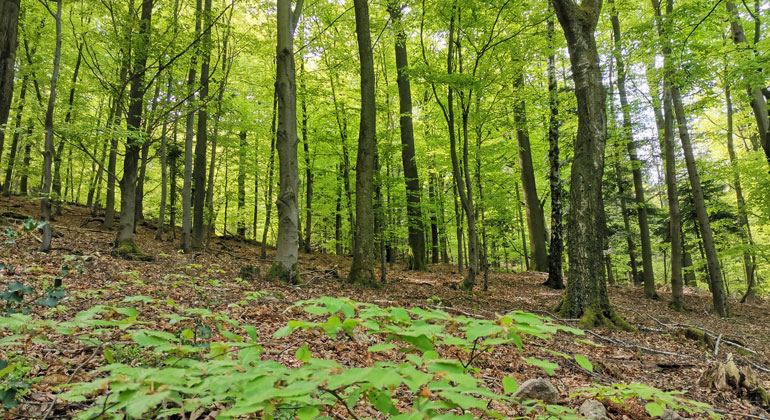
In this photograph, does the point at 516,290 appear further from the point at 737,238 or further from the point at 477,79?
the point at 737,238

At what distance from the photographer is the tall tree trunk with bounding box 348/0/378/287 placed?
318 inches

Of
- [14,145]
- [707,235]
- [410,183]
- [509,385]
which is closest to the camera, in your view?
[509,385]

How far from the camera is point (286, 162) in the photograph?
23.4 feet

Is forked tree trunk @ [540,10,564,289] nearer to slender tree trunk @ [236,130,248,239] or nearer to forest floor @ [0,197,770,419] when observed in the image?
forest floor @ [0,197,770,419]

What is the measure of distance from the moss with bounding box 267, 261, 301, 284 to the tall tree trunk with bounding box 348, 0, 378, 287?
1451 mm

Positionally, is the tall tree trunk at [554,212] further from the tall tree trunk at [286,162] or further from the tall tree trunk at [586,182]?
the tall tree trunk at [286,162]

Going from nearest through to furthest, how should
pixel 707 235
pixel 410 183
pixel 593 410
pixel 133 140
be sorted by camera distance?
pixel 593 410, pixel 133 140, pixel 707 235, pixel 410 183

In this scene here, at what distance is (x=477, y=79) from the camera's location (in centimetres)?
821

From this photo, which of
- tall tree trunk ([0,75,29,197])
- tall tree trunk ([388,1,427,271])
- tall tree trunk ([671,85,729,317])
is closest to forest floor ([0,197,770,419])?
tall tree trunk ([671,85,729,317])

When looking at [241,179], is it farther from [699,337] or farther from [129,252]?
[699,337]

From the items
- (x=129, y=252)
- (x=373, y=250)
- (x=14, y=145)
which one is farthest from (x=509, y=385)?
(x=14, y=145)

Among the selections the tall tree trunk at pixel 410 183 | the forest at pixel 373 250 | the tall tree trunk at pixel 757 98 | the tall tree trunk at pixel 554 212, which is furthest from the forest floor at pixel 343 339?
the tall tree trunk at pixel 757 98

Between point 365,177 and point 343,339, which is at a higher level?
point 365,177

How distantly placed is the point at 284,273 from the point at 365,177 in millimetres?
2784
